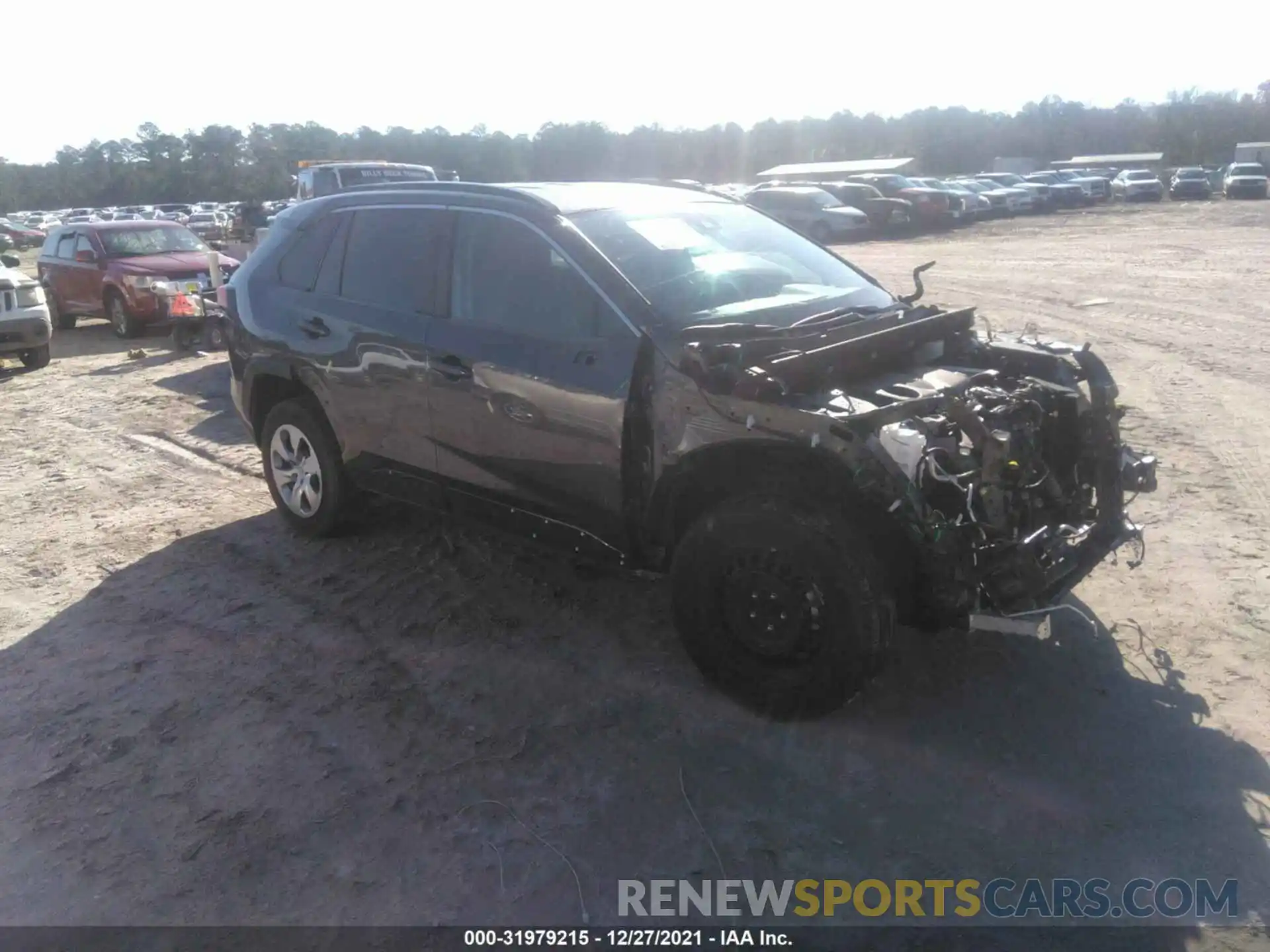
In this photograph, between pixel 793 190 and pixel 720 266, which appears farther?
pixel 793 190

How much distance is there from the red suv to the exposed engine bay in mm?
11904

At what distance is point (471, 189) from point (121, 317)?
1123 centimetres

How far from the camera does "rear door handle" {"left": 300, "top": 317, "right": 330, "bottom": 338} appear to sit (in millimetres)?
5320

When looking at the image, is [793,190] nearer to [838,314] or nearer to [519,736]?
[838,314]

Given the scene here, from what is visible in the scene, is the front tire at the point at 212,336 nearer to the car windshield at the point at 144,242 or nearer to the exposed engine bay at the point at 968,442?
the car windshield at the point at 144,242

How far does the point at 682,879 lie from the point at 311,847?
3.96 ft

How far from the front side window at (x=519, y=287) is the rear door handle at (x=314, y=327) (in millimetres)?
969

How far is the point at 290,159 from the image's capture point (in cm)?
6562

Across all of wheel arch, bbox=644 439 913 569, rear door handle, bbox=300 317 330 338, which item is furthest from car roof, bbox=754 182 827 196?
wheel arch, bbox=644 439 913 569

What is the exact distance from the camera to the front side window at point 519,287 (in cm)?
423

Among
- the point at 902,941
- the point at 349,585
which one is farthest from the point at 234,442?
the point at 902,941

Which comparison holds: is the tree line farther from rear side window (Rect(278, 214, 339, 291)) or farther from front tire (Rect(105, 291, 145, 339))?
rear side window (Rect(278, 214, 339, 291))

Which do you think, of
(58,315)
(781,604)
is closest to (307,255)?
(781,604)

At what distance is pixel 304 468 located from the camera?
5742 millimetres
